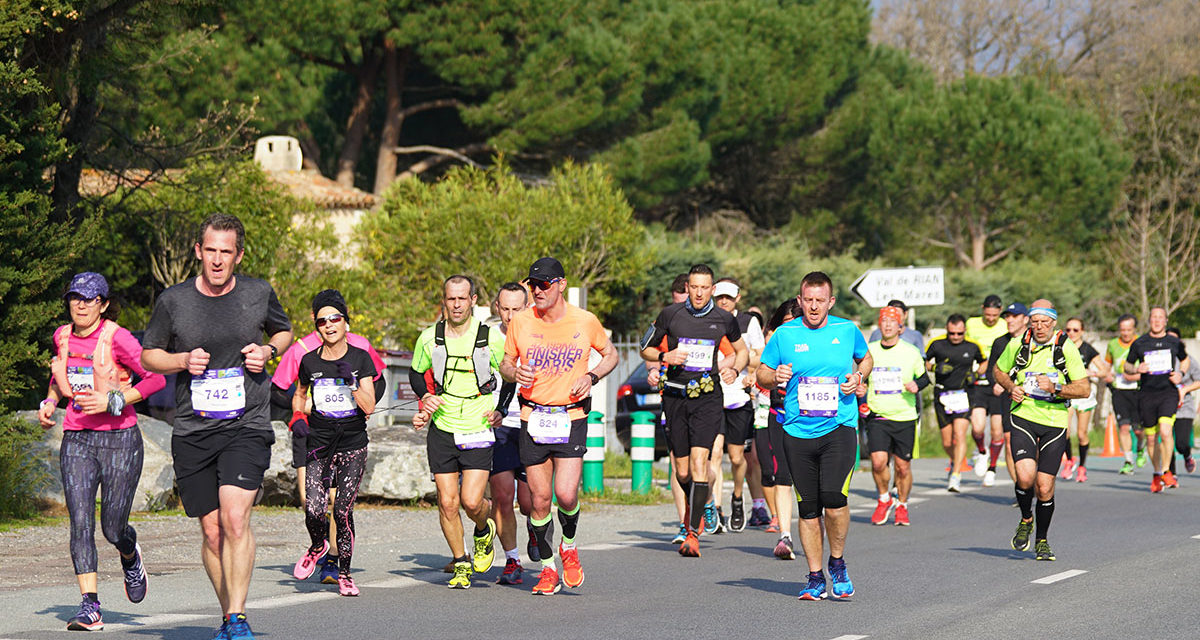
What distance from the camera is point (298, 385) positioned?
1007 centimetres

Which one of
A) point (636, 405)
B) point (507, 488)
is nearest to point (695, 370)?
point (507, 488)

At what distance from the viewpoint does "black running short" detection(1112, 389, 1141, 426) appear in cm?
2062

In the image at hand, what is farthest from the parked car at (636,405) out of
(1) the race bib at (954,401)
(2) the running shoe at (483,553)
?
(2) the running shoe at (483,553)

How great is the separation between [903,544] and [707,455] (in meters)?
2.17

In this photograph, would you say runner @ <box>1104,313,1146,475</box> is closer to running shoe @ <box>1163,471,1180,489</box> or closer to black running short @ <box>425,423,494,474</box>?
running shoe @ <box>1163,471,1180,489</box>

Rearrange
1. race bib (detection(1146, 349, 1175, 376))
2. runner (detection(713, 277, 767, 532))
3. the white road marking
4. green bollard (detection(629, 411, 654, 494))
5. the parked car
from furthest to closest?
the parked car → race bib (detection(1146, 349, 1175, 376)) → green bollard (detection(629, 411, 654, 494)) → runner (detection(713, 277, 767, 532)) → the white road marking

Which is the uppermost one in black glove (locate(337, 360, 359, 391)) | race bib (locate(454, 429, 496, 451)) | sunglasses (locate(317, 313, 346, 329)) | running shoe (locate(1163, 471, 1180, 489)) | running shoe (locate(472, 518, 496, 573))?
sunglasses (locate(317, 313, 346, 329))

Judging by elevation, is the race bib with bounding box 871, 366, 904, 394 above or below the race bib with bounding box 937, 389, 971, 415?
above

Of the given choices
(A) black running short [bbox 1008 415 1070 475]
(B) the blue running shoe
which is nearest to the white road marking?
(A) black running short [bbox 1008 415 1070 475]

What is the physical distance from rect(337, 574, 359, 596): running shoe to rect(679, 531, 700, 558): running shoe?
3068 mm

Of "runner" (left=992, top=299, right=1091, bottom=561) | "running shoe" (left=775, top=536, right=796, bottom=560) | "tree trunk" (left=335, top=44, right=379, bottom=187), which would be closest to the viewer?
"running shoe" (left=775, top=536, right=796, bottom=560)

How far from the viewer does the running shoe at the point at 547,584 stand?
9672 mm

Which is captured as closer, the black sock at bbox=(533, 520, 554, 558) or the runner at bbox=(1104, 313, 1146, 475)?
the black sock at bbox=(533, 520, 554, 558)

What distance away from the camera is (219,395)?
286 inches
